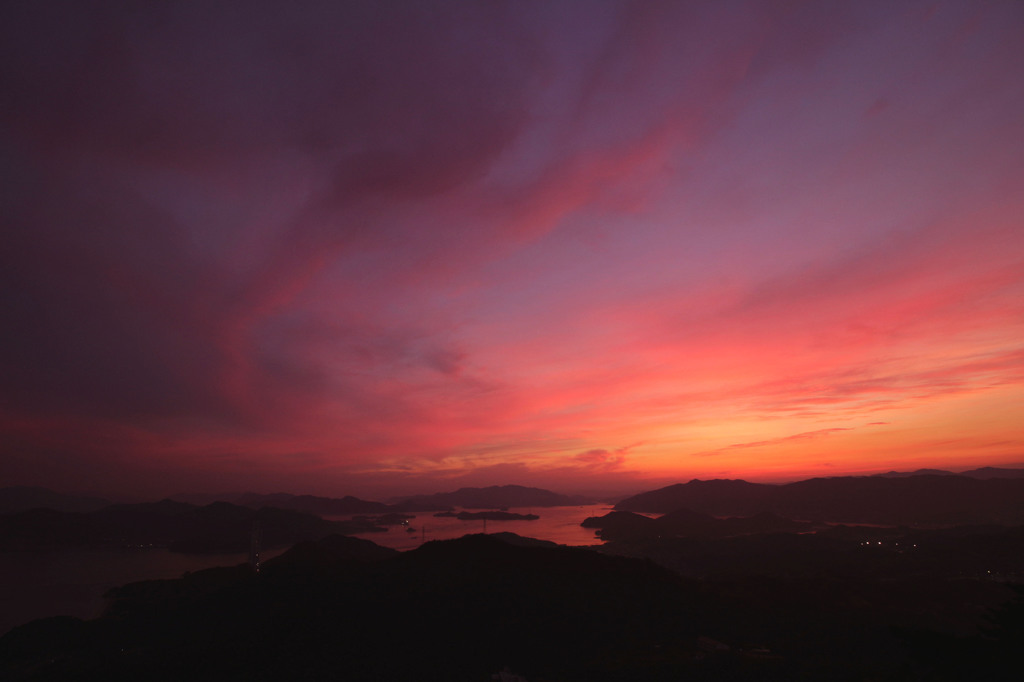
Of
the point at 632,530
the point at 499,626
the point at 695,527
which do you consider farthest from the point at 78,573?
the point at 695,527

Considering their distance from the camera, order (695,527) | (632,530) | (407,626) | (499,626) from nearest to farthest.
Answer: (499,626), (407,626), (695,527), (632,530)

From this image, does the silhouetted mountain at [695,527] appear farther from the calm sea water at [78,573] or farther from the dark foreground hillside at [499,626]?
the dark foreground hillside at [499,626]

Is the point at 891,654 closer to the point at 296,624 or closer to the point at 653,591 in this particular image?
the point at 653,591

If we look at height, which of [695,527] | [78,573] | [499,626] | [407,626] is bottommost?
[78,573]

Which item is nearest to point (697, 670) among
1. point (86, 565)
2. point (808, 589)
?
→ point (808, 589)

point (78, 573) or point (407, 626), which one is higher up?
point (407, 626)

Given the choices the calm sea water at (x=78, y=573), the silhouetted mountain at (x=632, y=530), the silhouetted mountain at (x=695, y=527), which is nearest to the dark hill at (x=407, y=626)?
the calm sea water at (x=78, y=573)

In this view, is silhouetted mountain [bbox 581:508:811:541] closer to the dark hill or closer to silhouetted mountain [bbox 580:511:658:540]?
silhouetted mountain [bbox 580:511:658:540]

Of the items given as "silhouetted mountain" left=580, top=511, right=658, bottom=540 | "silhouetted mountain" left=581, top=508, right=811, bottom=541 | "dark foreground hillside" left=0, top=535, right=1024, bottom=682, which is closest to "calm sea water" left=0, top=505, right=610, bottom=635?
"silhouetted mountain" left=580, top=511, right=658, bottom=540

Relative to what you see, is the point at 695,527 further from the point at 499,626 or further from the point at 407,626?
the point at 407,626
